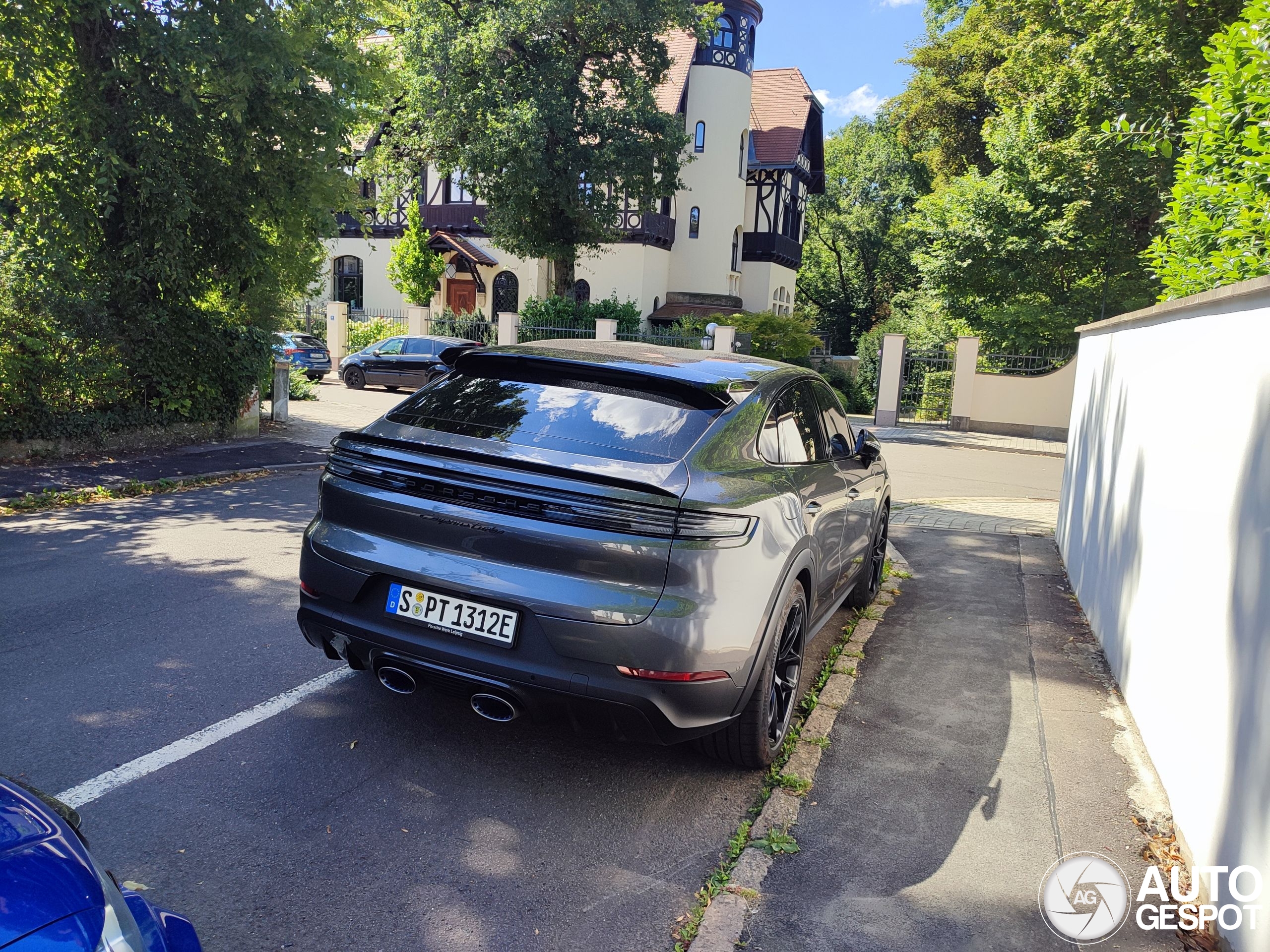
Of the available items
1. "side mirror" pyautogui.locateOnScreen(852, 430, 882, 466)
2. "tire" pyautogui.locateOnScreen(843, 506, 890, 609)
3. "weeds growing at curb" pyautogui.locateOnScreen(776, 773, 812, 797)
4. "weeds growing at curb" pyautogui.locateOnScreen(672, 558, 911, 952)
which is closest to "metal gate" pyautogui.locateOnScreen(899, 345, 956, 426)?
"tire" pyautogui.locateOnScreen(843, 506, 890, 609)

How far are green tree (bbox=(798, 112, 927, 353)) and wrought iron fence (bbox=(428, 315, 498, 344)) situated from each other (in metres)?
24.9

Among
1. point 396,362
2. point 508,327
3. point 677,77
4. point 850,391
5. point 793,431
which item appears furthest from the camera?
point 677,77

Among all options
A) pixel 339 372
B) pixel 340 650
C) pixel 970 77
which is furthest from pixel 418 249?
pixel 340 650

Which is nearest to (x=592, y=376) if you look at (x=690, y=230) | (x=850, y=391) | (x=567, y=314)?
(x=567, y=314)

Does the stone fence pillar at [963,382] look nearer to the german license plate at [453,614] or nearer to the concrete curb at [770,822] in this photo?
the concrete curb at [770,822]

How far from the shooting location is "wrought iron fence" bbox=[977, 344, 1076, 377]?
2336 cm

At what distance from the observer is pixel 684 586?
337 centimetres

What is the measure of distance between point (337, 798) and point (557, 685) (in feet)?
3.32

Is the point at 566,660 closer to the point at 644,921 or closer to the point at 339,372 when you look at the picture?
the point at 644,921

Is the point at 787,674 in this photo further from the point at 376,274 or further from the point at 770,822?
the point at 376,274

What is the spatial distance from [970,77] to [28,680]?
3548 cm

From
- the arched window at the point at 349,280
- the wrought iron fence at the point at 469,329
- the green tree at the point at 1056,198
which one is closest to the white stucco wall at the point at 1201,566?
the green tree at the point at 1056,198

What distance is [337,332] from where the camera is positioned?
32750mm

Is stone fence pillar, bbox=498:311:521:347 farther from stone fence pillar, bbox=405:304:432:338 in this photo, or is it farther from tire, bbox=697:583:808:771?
tire, bbox=697:583:808:771
